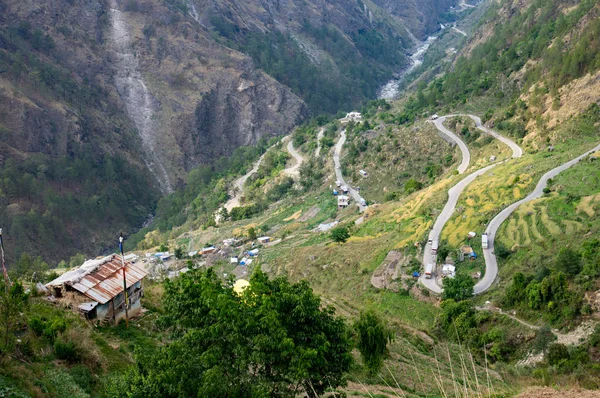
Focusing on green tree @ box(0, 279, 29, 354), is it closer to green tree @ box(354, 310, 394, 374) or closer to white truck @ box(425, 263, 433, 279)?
green tree @ box(354, 310, 394, 374)

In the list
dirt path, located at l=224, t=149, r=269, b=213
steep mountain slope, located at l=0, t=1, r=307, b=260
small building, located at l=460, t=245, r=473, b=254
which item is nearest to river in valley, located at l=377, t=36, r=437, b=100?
steep mountain slope, located at l=0, t=1, r=307, b=260

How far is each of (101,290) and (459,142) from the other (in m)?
54.8

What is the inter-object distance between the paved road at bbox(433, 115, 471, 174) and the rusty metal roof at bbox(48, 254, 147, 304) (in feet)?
143

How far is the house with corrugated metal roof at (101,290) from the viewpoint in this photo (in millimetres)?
22094

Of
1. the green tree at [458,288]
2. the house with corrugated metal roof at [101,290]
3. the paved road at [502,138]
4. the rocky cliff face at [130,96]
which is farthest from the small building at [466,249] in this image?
the rocky cliff face at [130,96]

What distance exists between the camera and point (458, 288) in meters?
34.1

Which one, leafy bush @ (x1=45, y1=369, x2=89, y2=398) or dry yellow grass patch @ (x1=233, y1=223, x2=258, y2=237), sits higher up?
leafy bush @ (x1=45, y1=369, x2=89, y2=398)

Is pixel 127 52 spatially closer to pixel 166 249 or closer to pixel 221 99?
pixel 221 99

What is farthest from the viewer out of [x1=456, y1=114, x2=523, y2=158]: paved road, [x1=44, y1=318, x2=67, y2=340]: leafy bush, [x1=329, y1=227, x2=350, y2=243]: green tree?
[x1=456, y1=114, x2=523, y2=158]: paved road

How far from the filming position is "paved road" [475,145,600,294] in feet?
115

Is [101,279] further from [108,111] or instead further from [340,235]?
[108,111]

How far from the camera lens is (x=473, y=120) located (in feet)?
233

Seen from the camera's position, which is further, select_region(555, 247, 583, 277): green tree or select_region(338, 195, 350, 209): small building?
select_region(338, 195, 350, 209): small building

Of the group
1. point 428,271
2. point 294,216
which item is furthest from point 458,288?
point 294,216
